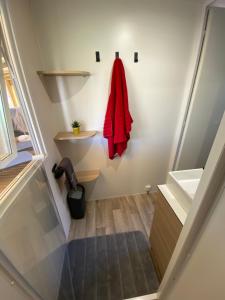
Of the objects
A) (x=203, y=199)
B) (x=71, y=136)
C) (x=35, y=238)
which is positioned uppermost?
(x=203, y=199)

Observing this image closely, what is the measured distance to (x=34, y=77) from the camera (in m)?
1.17

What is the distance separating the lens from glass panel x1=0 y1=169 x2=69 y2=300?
691mm

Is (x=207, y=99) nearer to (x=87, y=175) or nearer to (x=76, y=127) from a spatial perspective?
(x=76, y=127)

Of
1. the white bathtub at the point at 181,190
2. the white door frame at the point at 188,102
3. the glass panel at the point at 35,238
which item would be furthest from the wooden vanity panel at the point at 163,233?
the white door frame at the point at 188,102

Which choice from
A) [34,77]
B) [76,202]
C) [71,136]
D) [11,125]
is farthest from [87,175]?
[34,77]

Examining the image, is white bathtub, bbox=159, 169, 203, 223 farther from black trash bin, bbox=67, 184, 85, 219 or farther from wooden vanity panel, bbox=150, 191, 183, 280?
black trash bin, bbox=67, 184, 85, 219

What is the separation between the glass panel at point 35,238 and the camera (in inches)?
27.2

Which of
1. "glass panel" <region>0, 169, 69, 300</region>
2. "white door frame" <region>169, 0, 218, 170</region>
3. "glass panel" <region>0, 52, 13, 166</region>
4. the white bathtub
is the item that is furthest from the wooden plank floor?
"glass panel" <region>0, 52, 13, 166</region>

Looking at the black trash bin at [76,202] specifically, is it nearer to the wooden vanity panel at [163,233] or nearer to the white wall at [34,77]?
the white wall at [34,77]

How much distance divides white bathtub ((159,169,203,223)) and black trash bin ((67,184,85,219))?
1.04 m

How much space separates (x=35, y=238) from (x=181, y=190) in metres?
1.00

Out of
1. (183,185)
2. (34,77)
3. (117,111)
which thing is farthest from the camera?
(117,111)

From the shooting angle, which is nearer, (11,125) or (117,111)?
(11,125)

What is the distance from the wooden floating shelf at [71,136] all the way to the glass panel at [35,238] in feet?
1.59
